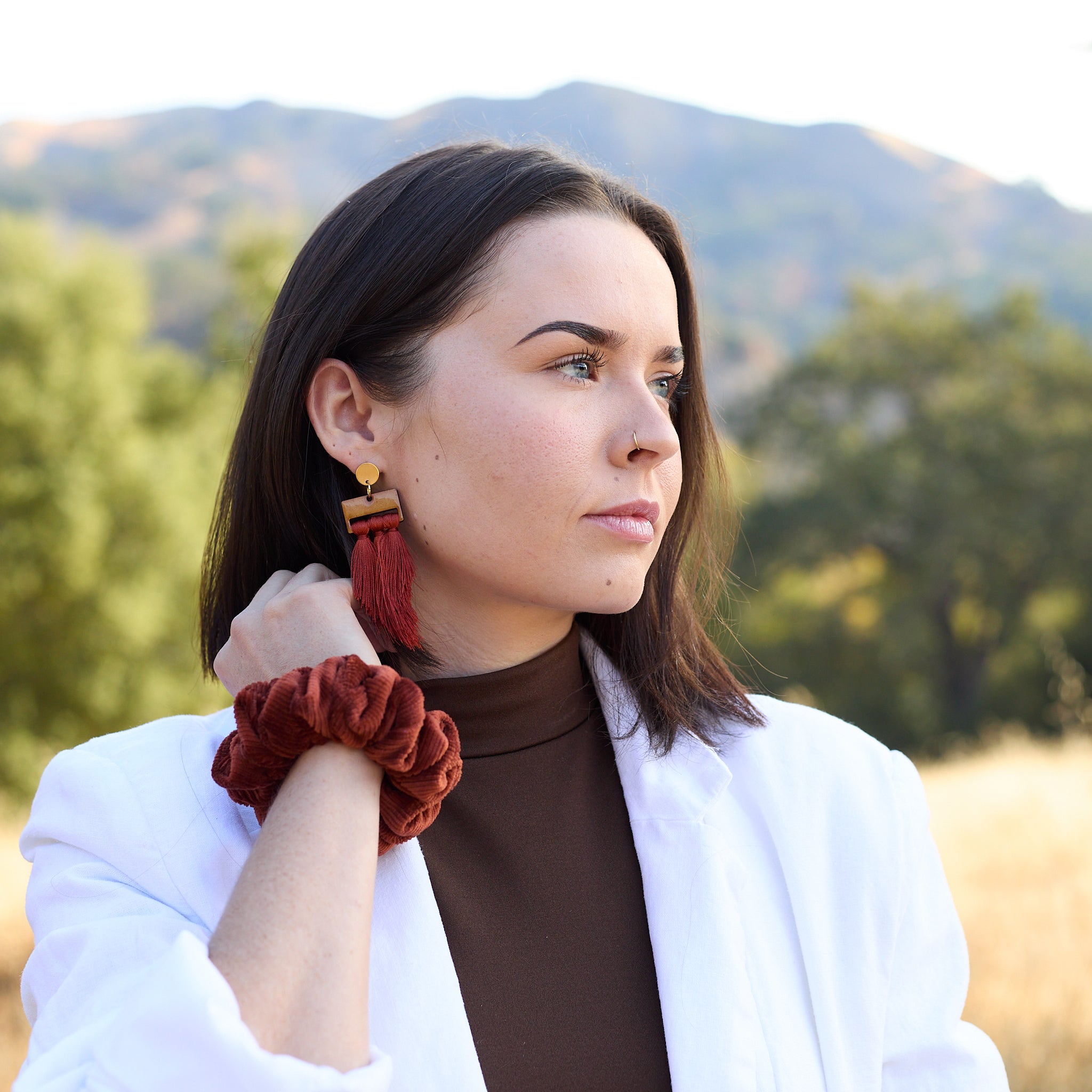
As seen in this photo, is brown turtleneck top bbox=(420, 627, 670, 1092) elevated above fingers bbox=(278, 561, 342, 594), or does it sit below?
below

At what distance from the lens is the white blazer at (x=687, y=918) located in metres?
1.49

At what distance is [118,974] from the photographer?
144 centimetres

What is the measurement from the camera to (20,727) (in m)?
16.8

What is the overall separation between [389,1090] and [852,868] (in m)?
0.83

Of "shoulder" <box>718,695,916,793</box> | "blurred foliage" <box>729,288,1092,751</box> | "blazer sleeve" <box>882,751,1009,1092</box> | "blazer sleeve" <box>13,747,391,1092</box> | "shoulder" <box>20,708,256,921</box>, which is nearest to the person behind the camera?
"blazer sleeve" <box>13,747,391,1092</box>

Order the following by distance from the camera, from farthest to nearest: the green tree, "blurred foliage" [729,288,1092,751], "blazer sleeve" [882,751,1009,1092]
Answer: "blurred foliage" [729,288,1092,751]
the green tree
"blazer sleeve" [882,751,1009,1092]

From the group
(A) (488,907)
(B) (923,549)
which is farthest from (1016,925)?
(B) (923,549)

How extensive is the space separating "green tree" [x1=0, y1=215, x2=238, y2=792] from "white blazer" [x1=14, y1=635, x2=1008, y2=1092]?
14583mm

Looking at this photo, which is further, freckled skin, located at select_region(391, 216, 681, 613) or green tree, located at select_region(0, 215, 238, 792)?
green tree, located at select_region(0, 215, 238, 792)

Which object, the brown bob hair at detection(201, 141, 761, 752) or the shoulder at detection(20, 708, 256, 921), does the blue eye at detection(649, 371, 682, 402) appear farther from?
the shoulder at detection(20, 708, 256, 921)

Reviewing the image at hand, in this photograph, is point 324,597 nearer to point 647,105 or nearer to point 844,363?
point 844,363

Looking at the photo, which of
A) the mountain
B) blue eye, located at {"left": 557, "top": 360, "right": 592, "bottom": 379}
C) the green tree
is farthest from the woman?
the mountain

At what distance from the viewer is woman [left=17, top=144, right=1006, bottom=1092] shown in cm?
153

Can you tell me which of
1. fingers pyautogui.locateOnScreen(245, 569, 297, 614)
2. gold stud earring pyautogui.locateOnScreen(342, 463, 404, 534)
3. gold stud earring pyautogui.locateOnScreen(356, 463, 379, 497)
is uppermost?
gold stud earring pyautogui.locateOnScreen(356, 463, 379, 497)
